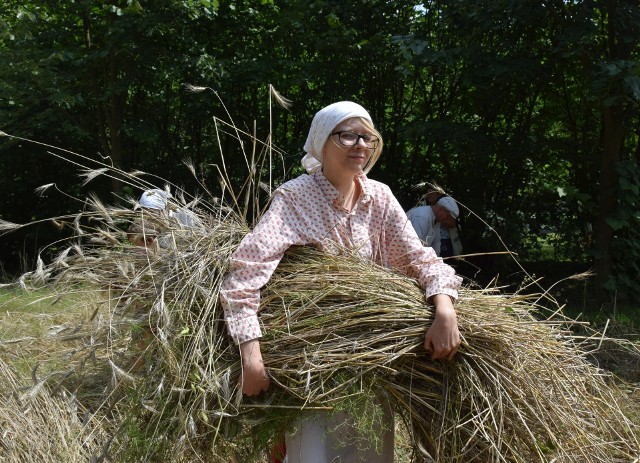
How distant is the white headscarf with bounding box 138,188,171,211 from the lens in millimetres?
2700

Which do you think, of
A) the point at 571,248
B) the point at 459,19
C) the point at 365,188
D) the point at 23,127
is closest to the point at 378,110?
the point at 459,19

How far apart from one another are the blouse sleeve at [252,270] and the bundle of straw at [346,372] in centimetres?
8

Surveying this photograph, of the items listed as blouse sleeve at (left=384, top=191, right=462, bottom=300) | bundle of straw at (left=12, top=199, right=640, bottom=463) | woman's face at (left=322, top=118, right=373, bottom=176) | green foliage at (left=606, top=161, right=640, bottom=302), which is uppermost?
woman's face at (left=322, top=118, right=373, bottom=176)

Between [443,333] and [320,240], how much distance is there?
48 centimetres

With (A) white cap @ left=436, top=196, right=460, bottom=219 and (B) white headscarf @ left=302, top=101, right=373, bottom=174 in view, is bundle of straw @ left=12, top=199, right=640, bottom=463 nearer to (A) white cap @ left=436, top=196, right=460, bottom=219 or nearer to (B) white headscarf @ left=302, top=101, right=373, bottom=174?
(B) white headscarf @ left=302, top=101, right=373, bottom=174

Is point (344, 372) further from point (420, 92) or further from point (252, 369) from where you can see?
point (420, 92)

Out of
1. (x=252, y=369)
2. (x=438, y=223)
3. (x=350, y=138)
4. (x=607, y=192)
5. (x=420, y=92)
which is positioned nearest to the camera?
(x=252, y=369)

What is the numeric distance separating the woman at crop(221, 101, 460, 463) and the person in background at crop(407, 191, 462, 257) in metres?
3.75

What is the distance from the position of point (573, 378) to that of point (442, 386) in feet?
Answer: 1.57

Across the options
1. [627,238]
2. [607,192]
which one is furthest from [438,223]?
[627,238]

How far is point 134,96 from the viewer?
372 inches

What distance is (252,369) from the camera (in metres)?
2.04

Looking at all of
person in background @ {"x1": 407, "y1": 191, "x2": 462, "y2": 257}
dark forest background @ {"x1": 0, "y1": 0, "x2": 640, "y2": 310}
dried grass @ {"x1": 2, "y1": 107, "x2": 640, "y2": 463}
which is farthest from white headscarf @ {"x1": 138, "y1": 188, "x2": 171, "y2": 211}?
dark forest background @ {"x1": 0, "y1": 0, "x2": 640, "y2": 310}

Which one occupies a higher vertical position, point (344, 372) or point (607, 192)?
point (344, 372)
